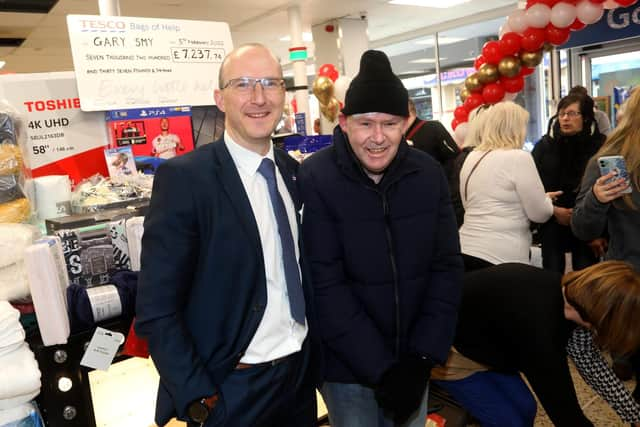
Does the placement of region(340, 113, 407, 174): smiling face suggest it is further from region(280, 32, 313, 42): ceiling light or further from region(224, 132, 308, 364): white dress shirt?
region(280, 32, 313, 42): ceiling light

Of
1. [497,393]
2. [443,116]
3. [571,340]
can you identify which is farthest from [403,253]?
[443,116]

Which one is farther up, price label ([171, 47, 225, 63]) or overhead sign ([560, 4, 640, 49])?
overhead sign ([560, 4, 640, 49])

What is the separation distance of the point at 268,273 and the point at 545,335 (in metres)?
0.95

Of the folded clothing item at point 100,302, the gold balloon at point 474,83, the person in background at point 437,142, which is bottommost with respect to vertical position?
the folded clothing item at point 100,302

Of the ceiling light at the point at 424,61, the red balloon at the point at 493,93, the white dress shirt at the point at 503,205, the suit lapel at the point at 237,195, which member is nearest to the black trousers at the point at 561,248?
the white dress shirt at the point at 503,205

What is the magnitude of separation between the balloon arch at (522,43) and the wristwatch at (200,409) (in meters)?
3.81

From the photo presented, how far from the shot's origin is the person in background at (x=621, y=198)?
6.65 feet

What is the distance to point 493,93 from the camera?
5.04 meters

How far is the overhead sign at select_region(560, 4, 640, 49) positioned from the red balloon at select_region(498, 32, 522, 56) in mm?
1852

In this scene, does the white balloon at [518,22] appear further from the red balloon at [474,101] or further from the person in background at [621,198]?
the person in background at [621,198]

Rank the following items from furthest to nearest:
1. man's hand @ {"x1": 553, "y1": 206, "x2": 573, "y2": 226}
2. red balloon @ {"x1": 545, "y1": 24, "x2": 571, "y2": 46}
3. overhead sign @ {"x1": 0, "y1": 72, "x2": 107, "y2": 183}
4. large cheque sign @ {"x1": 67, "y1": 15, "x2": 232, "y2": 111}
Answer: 1. red balloon @ {"x1": 545, "y1": 24, "x2": 571, "y2": 46}
2. man's hand @ {"x1": 553, "y1": 206, "x2": 573, "y2": 226}
3. large cheque sign @ {"x1": 67, "y1": 15, "x2": 232, "y2": 111}
4. overhead sign @ {"x1": 0, "y1": 72, "x2": 107, "y2": 183}

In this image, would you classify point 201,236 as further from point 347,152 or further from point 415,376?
point 415,376

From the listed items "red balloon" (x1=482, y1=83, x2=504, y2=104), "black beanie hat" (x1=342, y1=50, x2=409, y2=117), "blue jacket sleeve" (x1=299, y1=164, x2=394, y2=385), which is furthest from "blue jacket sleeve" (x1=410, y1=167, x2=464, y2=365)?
"red balloon" (x1=482, y1=83, x2=504, y2=104)

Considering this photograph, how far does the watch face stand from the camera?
1.27 metres
